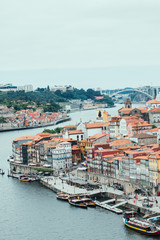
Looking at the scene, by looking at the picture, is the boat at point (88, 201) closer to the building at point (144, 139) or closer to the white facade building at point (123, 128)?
the building at point (144, 139)

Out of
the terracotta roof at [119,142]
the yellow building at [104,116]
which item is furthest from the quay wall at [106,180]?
the yellow building at [104,116]

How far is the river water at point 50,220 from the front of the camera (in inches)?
1324

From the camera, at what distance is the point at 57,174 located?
50.6 meters

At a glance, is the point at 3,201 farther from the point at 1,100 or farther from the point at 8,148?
the point at 1,100

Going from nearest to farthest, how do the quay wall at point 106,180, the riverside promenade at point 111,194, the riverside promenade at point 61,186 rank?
the riverside promenade at point 111,194 < the quay wall at point 106,180 < the riverside promenade at point 61,186

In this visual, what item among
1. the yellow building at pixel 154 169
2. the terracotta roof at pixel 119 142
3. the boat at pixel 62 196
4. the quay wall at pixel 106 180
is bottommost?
the boat at pixel 62 196

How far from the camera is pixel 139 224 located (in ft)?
110

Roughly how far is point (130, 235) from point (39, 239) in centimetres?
504

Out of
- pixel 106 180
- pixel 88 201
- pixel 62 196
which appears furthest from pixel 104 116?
pixel 88 201

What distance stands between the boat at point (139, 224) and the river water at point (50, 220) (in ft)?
1.09

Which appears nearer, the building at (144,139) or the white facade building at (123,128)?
the building at (144,139)

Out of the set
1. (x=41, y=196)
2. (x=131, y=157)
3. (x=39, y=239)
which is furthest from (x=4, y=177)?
(x=39, y=239)

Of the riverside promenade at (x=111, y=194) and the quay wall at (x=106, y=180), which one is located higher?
the quay wall at (x=106, y=180)

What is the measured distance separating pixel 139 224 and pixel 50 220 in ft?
20.8
